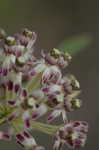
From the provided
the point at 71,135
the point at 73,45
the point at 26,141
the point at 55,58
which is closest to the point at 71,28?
the point at 73,45

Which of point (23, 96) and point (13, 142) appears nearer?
point (23, 96)

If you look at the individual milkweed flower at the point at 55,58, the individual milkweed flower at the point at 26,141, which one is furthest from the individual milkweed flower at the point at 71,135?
the individual milkweed flower at the point at 55,58

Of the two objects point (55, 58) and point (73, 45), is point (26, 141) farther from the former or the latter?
point (73, 45)

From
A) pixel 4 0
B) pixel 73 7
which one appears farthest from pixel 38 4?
pixel 4 0

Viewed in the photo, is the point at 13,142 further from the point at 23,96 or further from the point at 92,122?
the point at 23,96

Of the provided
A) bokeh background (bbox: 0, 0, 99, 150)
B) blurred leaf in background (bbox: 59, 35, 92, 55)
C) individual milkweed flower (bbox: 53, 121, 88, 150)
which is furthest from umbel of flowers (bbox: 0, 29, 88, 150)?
bokeh background (bbox: 0, 0, 99, 150)

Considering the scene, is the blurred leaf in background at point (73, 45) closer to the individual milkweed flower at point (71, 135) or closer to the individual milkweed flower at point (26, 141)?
the individual milkweed flower at point (71, 135)

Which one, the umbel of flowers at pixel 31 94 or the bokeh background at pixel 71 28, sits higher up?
the umbel of flowers at pixel 31 94
